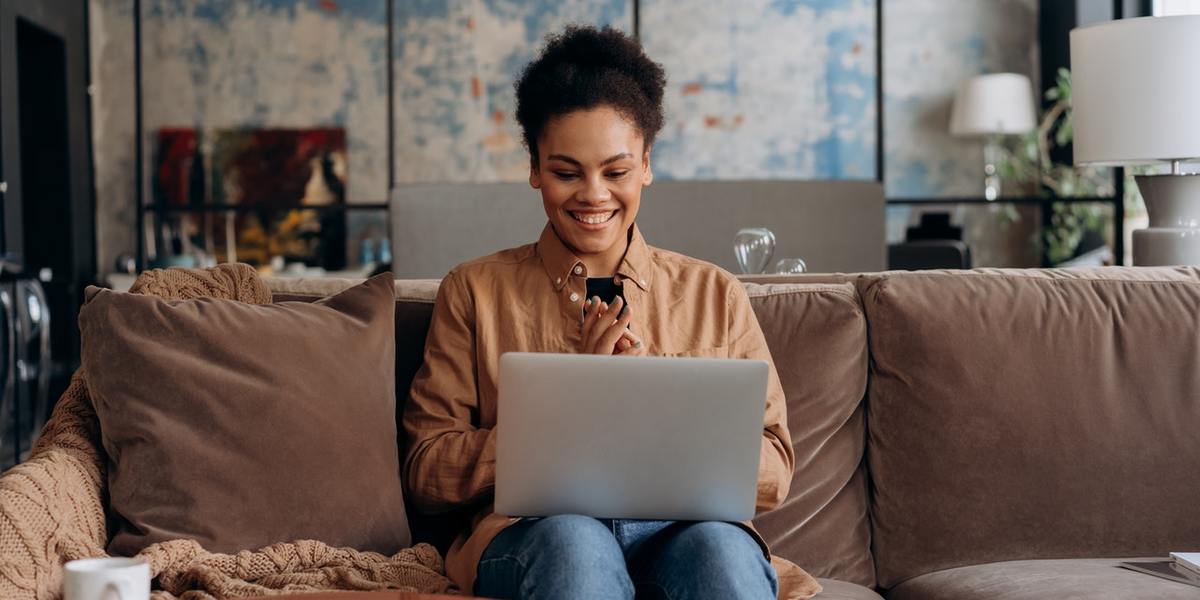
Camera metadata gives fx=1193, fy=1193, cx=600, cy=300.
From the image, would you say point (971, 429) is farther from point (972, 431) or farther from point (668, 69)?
point (668, 69)

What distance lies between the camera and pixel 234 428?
1.73 metres

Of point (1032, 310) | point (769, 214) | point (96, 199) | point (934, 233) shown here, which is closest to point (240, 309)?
point (1032, 310)

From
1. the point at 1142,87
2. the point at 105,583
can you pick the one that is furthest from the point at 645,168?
the point at 1142,87

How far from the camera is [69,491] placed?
5.38 ft

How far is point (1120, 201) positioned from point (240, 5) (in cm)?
480

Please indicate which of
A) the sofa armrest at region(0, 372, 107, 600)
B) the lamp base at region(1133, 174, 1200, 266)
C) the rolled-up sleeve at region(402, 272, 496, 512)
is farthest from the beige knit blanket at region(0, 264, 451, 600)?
the lamp base at region(1133, 174, 1200, 266)

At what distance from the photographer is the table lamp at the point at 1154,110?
2.59m

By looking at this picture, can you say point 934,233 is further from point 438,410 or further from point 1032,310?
point 438,410

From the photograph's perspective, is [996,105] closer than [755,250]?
No

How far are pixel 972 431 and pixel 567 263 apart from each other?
749 mm

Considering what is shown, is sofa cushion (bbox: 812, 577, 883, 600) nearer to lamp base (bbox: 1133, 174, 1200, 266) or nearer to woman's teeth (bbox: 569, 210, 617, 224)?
woman's teeth (bbox: 569, 210, 617, 224)

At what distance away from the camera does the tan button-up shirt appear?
174 cm

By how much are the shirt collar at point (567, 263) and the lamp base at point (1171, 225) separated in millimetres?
1288

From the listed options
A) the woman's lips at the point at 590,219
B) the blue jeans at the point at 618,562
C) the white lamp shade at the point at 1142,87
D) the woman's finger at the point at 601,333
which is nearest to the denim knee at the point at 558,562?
the blue jeans at the point at 618,562
